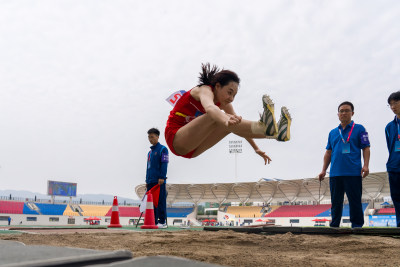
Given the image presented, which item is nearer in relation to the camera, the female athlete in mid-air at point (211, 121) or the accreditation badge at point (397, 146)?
the female athlete in mid-air at point (211, 121)

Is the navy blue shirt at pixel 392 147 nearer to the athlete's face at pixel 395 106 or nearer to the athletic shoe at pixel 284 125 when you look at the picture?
the athlete's face at pixel 395 106

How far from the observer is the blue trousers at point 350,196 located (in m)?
4.74

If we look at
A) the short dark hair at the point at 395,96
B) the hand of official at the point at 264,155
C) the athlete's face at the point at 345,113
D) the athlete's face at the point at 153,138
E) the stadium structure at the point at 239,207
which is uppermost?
the short dark hair at the point at 395,96

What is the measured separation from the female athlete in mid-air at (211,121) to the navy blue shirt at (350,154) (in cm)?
191

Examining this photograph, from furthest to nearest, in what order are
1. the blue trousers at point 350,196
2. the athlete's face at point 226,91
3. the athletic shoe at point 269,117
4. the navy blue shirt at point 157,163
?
the navy blue shirt at point 157,163 → the blue trousers at point 350,196 → the athlete's face at point 226,91 → the athletic shoe at point 269,117

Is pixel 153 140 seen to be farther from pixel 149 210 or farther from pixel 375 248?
pixel 375 248

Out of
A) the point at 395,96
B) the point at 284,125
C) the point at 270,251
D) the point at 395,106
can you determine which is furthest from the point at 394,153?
the point at 270,251

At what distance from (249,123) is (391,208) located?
131ft

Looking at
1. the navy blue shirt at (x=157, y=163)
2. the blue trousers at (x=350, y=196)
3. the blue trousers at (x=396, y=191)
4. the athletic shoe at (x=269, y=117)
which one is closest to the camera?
the athletic shoe at (x=269, y=117)

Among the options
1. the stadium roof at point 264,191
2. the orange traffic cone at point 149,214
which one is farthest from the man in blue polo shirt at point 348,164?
the stadium roof at point 264,191

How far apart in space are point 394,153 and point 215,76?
2.97m

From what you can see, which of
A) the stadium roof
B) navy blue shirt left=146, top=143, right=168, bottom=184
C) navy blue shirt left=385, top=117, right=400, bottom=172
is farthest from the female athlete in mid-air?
the stadium roof

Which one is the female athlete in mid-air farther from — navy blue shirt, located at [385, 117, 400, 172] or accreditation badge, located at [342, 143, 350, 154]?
navy blue shirt, located at [385, 117, 400, 172]

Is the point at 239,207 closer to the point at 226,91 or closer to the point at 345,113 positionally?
the point at 345,113
